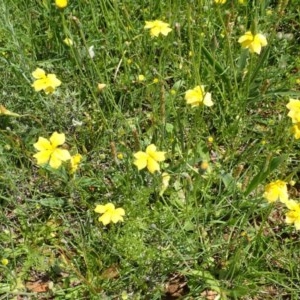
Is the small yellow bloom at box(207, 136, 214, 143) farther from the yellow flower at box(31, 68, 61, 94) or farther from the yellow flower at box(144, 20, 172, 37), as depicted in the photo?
the yellow flower at box(31, 68, 61, 94)

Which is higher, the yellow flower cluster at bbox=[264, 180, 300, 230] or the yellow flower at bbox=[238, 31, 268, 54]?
the yellow flower at bbox=[238, 31, 268, 54]

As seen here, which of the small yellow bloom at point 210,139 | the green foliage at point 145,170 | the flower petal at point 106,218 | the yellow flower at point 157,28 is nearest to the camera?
the flower petal at point 106,218

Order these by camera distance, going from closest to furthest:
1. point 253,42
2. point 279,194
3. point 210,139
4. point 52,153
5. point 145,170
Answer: point 279,194 < point 52,153 < point 253,42 < point 145,170 < point 210,139

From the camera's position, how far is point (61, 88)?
211 cm

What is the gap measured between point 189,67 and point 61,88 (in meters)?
0.57

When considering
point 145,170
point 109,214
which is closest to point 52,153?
point 109,214

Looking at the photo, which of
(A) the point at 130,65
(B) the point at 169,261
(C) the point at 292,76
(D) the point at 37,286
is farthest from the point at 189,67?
(D) the point at 37,286

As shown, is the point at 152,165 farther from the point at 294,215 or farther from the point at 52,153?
the point at 294,215

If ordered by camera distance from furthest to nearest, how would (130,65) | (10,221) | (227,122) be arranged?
(130,65) → (227,122) → (10,221)

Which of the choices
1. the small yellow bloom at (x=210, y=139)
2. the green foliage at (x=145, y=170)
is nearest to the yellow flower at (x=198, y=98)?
the green foliage at (x=145, y=170)

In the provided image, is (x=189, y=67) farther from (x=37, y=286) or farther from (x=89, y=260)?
(x=37, y=286)

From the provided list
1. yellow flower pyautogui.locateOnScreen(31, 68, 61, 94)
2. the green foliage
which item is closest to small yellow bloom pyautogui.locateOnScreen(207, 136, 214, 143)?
the green foliage

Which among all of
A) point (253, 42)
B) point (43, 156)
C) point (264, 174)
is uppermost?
point (253, 42)

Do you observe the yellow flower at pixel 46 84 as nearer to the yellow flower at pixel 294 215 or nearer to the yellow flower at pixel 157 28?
the yellow flower at pixel 157 28
